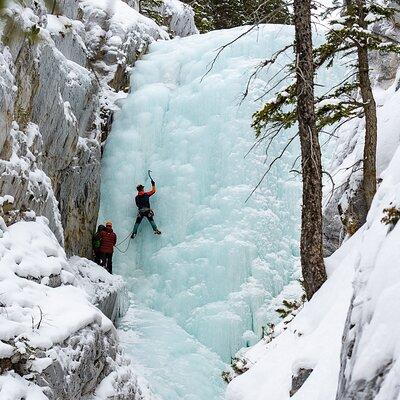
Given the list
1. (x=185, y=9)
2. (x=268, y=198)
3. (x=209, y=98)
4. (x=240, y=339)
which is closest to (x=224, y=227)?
(x=268, y=198)

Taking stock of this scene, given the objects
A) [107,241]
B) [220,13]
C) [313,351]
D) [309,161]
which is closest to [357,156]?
[309,161]

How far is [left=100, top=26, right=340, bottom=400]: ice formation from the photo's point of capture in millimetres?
10492

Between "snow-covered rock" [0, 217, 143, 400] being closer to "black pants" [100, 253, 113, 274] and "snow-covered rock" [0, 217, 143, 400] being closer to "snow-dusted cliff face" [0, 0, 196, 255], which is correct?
"snow-dusted cliff face" [0, 0, 196, 255]

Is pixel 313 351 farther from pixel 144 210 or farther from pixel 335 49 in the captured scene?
pixel 144 210

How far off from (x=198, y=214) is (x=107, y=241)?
2380mm

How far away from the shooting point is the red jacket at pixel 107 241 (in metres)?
12.0

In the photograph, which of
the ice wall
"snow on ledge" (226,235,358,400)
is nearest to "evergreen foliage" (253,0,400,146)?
"snow on ledge" (226,235,358,400)

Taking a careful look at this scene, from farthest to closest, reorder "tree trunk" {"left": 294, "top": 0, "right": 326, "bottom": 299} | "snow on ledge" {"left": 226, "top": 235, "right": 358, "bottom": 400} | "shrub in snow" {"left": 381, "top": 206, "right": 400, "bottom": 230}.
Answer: "tree trunk" {"left": 294, "top": 0, "right": 326, "bottom": 299} < "snow on ledge" {"left": 226, "top": 235, "right": 358, "bottom": 400} < "shrub in snow" {"left": 381, "top": 206, "right": 400, "bottom": 230}

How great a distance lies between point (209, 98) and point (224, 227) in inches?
160

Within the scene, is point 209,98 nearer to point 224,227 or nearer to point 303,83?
point 224,227

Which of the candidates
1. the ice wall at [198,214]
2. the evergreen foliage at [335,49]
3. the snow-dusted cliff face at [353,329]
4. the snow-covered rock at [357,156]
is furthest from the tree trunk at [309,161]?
the ice wall at [198,214]

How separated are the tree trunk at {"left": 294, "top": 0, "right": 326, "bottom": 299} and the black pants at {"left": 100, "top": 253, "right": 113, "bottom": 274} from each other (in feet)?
23.3

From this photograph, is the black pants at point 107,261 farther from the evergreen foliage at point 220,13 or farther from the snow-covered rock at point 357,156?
the evergreen foliage at point 220,13

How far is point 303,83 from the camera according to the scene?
5.77 m
